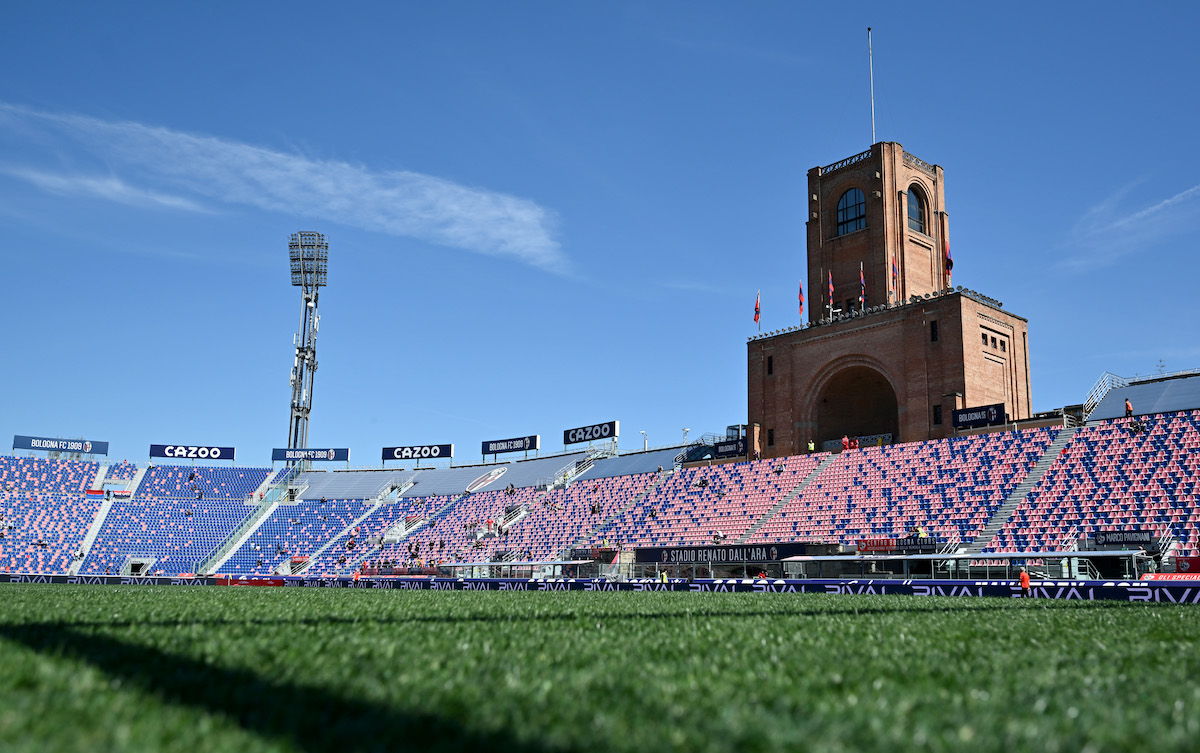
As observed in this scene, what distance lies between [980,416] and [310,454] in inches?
2360

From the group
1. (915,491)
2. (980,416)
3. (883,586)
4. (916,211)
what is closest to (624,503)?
(915,491)

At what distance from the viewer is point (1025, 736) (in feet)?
13.9

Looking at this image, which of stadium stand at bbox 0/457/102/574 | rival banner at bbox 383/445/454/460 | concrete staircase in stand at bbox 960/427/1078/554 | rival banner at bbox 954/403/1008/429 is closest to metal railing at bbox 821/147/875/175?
rival banner at bbox 954/403/1008/429

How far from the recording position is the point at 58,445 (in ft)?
259

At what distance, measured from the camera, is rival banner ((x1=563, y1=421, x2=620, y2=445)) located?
75812 millimetres

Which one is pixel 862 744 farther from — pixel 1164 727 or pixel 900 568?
pixel 900 568

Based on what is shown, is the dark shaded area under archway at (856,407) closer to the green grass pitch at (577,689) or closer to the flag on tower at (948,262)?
the flag on tower at (948,262)

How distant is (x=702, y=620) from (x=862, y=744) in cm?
882

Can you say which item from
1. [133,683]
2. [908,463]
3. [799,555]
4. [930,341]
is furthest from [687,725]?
[930,341]

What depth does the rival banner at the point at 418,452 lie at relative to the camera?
86.2m

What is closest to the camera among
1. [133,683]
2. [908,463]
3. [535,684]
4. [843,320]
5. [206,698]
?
[206,698]

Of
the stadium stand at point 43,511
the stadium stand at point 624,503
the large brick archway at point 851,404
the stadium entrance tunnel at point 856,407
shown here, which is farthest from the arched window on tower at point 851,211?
the stadium stand at point 43,511

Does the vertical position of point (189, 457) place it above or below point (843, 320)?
below

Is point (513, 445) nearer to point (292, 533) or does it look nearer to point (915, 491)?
point (292, 533)
